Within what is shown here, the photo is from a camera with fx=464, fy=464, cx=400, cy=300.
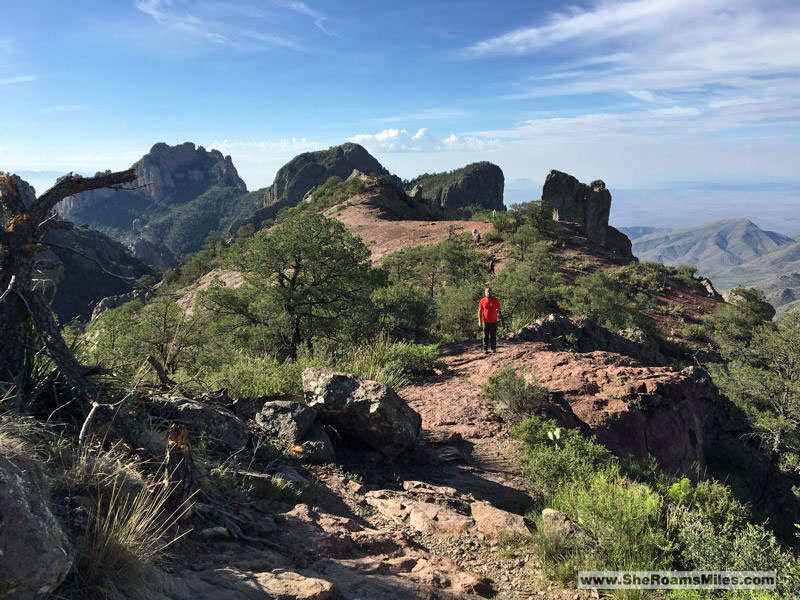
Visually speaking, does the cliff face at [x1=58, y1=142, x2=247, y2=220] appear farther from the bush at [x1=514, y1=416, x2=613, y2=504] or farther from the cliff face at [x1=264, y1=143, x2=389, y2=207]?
the bush at [x1=514, y1=416, x2=613, y2=504]

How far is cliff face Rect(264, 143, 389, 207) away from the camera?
99.8 meters

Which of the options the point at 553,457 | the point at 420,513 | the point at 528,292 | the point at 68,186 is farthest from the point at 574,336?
the point at 68,186

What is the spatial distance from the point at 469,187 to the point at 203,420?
96.3 meters

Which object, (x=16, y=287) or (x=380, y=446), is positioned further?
(x=380, y=446)

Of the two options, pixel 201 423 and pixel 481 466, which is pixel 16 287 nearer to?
pixel 201 423

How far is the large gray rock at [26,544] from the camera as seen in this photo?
6.17 ft

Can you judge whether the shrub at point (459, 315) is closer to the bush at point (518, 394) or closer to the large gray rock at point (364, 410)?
the bush at point (518, 394)

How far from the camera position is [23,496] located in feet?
6.78

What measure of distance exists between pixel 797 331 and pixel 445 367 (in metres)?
11.8

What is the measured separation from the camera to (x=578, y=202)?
41438 mm

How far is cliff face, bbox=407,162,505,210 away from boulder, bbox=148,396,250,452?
89.1 meters

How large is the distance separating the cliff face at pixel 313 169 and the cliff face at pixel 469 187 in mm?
14959

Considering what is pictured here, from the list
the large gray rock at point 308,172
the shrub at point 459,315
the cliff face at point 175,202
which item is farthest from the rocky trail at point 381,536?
the cliff face at point 175,202

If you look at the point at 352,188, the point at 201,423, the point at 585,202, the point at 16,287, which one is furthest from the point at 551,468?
the point at 352,188
